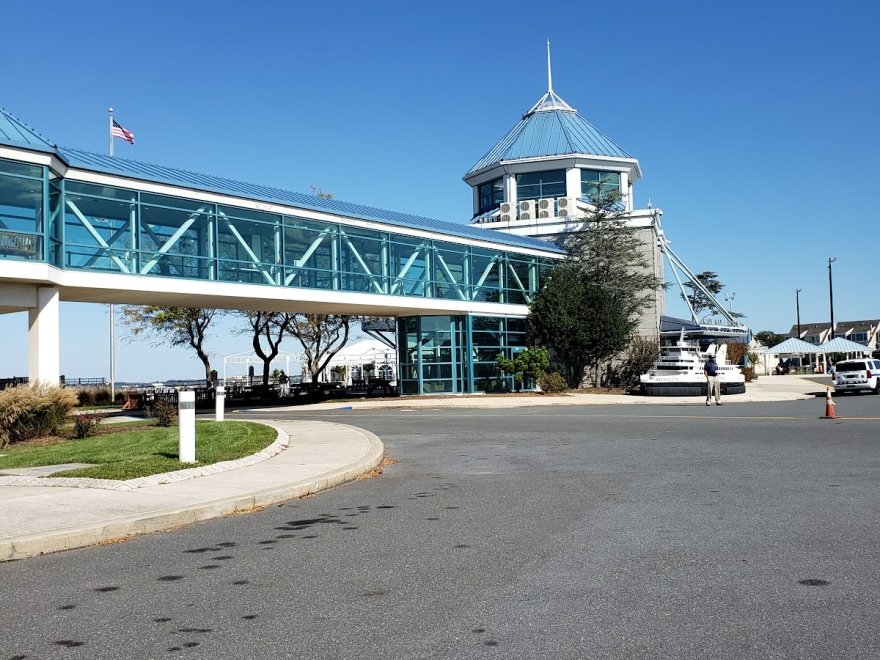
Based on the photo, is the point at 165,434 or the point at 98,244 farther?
the point at 98,244

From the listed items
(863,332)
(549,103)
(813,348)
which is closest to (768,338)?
(863,332)

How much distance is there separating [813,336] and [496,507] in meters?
145

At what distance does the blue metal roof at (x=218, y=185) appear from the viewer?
854 inches

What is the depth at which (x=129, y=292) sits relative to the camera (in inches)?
990

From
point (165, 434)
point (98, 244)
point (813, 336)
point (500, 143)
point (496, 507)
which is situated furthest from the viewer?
point (813, 336)

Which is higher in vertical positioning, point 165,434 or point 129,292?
point 129,292

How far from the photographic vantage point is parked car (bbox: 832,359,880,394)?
36.3 metres

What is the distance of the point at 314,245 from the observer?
3022 centimetres

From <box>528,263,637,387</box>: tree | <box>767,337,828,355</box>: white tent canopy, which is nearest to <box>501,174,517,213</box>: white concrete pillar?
<box>528,263,637,387</box>: tree

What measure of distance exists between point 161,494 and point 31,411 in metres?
9.50

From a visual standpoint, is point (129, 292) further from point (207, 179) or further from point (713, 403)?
point (713, 403)

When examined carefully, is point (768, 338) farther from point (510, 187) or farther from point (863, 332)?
point (510, 187)

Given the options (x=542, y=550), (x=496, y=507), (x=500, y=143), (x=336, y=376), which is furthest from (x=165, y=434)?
(x=336, y=376)

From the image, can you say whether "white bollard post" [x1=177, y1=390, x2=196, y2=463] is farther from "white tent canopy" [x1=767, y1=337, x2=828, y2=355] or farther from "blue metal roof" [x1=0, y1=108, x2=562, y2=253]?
"white tent canopy" [x1=767, y1=337, x2=828, y2=355]
